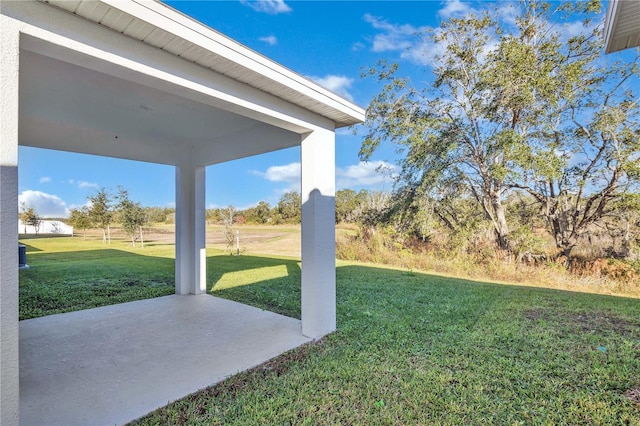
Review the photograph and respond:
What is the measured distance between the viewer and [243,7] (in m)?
8.45

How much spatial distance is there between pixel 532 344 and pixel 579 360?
0.54 m

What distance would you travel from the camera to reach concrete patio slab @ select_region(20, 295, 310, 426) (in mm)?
2959

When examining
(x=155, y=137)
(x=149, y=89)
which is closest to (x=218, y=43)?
(x=149, y=89)

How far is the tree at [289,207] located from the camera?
1696 cm

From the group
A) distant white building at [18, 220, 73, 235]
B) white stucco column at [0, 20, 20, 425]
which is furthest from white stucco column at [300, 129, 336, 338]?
distant white building at [18, 220, 73, 235]

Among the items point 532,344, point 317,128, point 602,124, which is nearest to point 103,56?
point 317,128

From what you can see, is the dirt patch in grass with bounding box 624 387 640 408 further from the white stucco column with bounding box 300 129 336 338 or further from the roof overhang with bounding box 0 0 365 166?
the roof overhang with bounding box 0 0 365 166

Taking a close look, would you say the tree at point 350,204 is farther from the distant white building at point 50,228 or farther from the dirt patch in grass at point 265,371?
the distant white building at point 50,228

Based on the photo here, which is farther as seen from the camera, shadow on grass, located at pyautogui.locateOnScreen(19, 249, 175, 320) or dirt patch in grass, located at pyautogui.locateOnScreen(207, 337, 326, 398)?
shadow on grass, located at pyautogui.locateOnScreen(19, 249, 175, 320)

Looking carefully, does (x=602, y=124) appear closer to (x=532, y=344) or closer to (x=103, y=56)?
(x=532, y=344)

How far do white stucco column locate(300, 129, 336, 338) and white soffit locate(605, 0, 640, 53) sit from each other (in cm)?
314

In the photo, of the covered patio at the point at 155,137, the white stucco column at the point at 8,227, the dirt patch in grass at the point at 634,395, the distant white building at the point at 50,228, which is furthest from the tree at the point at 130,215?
the dirt patch in grass at the point at 634,395

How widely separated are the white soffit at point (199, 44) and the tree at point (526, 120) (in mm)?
8338

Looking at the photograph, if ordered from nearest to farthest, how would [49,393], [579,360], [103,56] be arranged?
[103,56]
[49,393]
[579,360]
